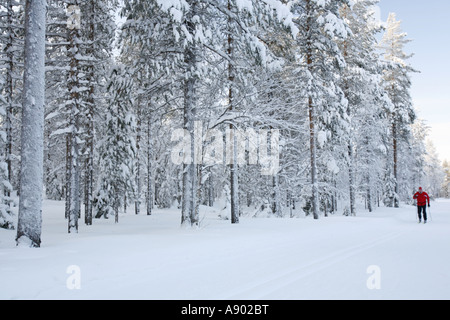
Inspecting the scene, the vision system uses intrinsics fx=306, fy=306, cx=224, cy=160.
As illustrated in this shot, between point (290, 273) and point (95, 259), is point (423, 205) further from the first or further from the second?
point (95, 259)

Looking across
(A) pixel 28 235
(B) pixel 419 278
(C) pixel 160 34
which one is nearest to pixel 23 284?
(A) pixel 28 235

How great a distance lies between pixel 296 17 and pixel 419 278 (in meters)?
16.8

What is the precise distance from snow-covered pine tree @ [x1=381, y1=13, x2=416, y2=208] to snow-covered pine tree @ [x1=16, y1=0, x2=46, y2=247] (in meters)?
30.7

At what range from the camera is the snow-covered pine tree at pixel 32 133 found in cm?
729

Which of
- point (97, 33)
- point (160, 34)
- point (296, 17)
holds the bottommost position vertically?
point (160, 34)

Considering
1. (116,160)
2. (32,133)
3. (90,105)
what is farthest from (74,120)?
(32,133)

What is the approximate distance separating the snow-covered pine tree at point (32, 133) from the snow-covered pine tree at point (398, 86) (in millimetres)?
30722

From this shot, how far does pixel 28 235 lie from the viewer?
7254 millimetres

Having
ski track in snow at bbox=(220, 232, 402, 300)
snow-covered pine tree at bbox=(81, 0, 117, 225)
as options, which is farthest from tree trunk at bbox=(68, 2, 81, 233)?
ski track in snow at bbox=(220, 232, 402, 300)

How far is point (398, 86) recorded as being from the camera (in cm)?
3130

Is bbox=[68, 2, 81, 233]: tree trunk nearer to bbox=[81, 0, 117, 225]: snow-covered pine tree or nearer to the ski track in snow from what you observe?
bbox=[81, 0, 117, 225]: snow-covered pine tree

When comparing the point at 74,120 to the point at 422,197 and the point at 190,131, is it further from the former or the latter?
the point at 422,197

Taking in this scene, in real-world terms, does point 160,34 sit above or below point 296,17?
below

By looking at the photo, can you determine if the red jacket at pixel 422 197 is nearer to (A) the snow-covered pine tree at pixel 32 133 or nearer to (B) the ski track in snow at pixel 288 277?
(B) the ski track in snow at pixel 288 277
